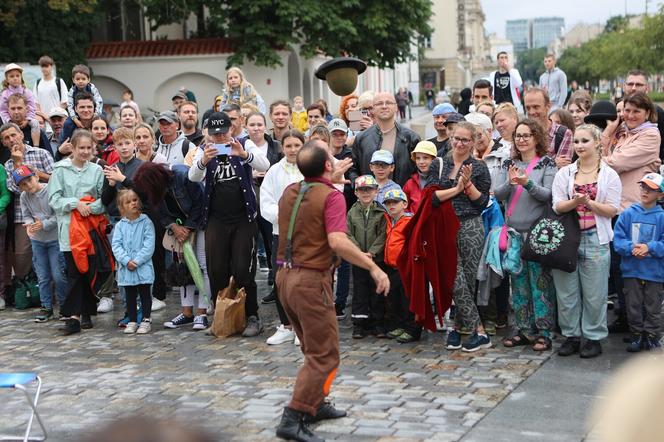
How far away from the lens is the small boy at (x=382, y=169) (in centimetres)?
932

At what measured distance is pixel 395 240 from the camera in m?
9.01

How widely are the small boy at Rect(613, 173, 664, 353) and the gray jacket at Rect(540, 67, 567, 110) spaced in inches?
349

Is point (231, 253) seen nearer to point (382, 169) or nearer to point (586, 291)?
point (382, 169)

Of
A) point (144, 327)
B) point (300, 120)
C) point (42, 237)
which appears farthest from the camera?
point (300, 120)

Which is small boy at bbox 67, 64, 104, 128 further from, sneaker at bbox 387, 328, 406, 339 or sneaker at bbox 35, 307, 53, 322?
sneaker at bbox 387, 328, 406, 339

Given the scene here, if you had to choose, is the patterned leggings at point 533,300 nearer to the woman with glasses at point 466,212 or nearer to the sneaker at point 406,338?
A: the woman with glasses at point 466,212

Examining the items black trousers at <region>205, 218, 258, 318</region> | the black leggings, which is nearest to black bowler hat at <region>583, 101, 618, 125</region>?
black trousers at <region>205, 218, 258, 318</region>

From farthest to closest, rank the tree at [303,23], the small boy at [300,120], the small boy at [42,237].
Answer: the tree at [303,23] → the small boy at [300,120] → the small boy at [42,237]

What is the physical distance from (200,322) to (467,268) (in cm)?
281

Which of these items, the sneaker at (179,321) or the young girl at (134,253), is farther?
the sneaker at (179,321)

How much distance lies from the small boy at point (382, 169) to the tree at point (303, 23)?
926 inches

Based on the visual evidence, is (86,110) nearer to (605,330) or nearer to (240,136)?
(240,136)

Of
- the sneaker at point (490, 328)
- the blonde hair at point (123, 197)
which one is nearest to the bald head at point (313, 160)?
the sneaker at point (490, 328)

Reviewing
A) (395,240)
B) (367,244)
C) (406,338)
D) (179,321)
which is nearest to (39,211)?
(179,321)
